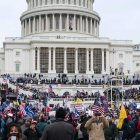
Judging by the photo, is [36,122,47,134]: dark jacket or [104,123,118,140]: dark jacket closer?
[36,122,47,134]: dark jacket

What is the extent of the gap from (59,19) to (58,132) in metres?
105

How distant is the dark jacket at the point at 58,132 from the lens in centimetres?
1209

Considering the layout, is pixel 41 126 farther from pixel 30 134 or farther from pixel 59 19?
pixel 59 19

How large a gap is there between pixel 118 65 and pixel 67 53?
32.2 ft

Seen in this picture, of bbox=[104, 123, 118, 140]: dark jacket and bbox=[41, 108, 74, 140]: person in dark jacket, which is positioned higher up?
bbox=[41, 108, 74, 140]: person in dark jacket

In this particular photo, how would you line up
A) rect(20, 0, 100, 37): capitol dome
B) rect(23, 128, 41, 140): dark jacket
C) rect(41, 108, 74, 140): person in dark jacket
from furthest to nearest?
rect(20, 0, 100, 37): capitol dome → rect(23, 128, 41, 140): dark jacket → rect(41, 108, 74, 140): person in dark jacket

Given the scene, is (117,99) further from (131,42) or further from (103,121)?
(103,121)

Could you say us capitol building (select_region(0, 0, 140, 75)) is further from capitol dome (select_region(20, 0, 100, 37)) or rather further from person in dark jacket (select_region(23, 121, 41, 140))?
person in dark jacket (select_region(23, 121, 41, 140))

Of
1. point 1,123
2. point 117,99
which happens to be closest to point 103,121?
point 1,123

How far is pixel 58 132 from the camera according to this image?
1214 cm

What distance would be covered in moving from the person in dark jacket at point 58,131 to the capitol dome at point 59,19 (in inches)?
4003

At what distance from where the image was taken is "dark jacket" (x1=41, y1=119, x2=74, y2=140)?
39.7 feet

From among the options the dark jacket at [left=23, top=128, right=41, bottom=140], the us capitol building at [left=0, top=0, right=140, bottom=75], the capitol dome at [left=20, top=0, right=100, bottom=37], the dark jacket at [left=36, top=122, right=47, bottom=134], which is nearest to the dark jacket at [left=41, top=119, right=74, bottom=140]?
the dark jacket at [left=23, top=128, right=41, bottom=140]

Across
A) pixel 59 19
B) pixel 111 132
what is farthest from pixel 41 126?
pixel 59 19
